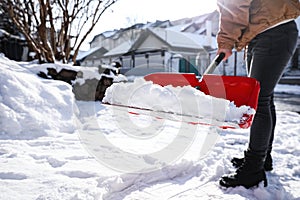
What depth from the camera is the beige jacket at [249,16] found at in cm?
144

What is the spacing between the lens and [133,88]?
5.49ft

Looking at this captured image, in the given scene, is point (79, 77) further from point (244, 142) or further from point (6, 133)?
point (244, 142)

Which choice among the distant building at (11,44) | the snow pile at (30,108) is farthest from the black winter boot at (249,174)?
the distant building at (11,44)

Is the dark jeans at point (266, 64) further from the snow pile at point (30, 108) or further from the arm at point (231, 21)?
the snow pile at point (30, 108)

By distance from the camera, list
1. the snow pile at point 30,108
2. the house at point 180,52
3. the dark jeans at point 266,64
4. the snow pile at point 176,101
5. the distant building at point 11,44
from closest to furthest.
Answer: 1. the snow pile at point 176,101
2. the dark jeans at point 266,64
3. the snow pile at point 30,108
4. the distant building at point 11,44
5. the house at point 180,52

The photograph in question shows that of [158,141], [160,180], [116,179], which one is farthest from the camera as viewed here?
[158,141]

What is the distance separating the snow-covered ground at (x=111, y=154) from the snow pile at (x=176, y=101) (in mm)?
42

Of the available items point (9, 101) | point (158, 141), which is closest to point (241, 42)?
point (158, 141)

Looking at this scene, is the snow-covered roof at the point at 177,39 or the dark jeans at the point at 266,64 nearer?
the dark jeans at the point at 266,64

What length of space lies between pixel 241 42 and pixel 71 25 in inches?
211

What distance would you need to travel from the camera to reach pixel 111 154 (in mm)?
1995

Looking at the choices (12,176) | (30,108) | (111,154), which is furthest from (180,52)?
(12,176)

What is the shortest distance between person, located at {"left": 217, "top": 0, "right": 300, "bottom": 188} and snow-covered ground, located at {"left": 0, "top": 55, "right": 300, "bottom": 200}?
160 mm

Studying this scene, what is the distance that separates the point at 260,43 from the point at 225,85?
32cm
